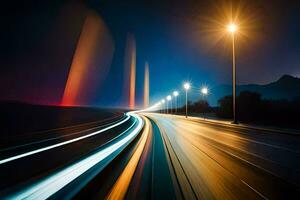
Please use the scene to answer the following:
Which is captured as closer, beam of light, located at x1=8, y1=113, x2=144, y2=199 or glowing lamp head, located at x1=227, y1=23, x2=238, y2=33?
beam of light, located at x1=8, y1=113, x2=144, y2=199

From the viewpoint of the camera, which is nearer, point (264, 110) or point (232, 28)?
point (232, 28)

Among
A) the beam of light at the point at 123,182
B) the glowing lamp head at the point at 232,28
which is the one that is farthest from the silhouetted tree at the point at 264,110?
the beam of light at the point at 123,182

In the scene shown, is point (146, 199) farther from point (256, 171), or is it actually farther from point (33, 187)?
point (256, 171)

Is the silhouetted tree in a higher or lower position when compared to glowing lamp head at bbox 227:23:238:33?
lower

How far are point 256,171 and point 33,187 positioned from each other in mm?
5757

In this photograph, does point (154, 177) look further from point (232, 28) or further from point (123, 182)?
point (232, 28)

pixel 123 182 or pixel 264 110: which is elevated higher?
pixel 264 110

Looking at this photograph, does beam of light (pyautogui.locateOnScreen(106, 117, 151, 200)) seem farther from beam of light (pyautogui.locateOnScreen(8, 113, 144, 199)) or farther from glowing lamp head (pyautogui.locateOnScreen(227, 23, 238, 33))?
glowing lamp head (pyautogui.locateOnScreen(227, 23, 238, 33))

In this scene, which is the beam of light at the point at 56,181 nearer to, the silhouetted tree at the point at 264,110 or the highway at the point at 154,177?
the highway at the point at 154,177

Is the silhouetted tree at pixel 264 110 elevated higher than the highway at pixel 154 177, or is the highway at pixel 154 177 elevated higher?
the silhouetted tree at pixel 264 110

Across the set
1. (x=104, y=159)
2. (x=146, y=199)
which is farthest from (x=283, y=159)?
(x=104, y=159)

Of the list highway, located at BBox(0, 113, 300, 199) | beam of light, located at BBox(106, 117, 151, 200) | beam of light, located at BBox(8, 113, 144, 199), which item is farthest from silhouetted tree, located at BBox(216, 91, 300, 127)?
beam of light, located at BBox(8, 113, 144, 199)

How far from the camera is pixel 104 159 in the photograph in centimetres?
688

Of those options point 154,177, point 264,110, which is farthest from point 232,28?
point 154,177
